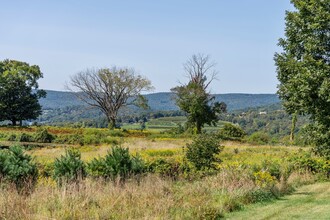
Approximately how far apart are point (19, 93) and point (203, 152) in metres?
50.0

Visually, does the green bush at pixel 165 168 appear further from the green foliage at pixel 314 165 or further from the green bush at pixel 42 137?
the green bush at pixel 42 137

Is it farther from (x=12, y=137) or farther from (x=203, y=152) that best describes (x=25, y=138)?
(x=203, y=152)

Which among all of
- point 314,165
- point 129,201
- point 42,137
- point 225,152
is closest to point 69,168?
point 129,201

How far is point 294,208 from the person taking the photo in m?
11.0

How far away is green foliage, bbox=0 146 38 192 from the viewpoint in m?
12.1

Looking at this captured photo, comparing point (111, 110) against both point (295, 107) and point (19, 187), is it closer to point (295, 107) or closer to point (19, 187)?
point (295, 107)

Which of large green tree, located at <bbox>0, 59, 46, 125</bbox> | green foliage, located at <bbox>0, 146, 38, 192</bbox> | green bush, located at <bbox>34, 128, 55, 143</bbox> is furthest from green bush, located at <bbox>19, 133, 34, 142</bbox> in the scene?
green foliage, located at <bbox>0, 146, 38, 192</bbox>

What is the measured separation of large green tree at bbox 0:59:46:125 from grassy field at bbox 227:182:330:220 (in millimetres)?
52292

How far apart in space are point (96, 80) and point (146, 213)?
5857 cm

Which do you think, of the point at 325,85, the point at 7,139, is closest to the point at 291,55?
the point at 325,85

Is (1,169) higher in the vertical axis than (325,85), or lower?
lower

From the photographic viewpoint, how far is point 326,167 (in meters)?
17.6

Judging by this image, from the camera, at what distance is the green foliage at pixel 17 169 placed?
1212 centimetres

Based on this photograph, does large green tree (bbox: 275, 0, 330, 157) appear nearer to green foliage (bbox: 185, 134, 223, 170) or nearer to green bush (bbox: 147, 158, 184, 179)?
green foliage (bbox: 185, 134, 223, 170)
